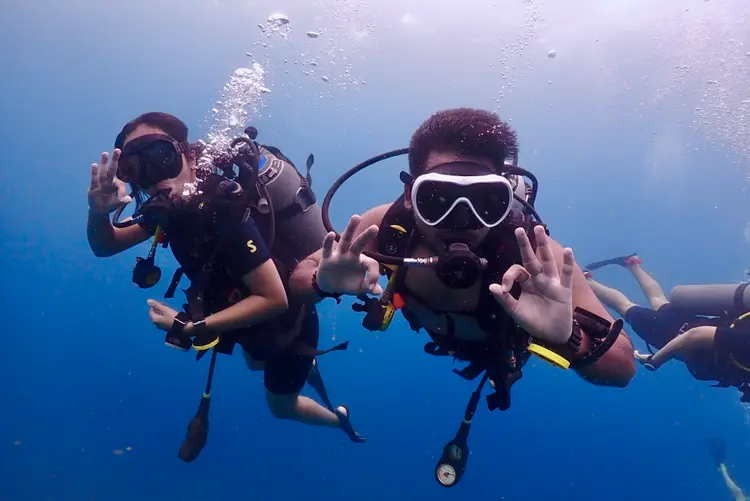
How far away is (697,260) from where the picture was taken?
5019 centimetres

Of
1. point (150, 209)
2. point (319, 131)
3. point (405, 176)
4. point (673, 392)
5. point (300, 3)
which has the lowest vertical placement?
point (673, 392)

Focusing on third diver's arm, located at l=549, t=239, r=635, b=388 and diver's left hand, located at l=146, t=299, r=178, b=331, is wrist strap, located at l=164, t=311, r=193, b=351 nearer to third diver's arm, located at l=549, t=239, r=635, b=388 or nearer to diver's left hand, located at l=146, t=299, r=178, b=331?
diver's left hand, located at l=146, t=299, r=178, b=331

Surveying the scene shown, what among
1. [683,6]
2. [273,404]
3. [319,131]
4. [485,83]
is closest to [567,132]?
[485,83]

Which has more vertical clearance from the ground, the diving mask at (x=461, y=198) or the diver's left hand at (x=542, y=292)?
the diving mask at (x=461, y=198)

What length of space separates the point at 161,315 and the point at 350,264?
2248 millimetres

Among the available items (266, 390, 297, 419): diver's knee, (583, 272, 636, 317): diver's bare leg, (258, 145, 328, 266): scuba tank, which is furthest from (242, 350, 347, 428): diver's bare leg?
(583, 272, 636, 317): diver's bare leg

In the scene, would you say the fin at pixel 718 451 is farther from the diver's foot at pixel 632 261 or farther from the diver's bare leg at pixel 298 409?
the diver's bare leg at pixel 298 409

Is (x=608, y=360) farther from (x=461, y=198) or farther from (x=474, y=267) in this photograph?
(x=461, y=198)

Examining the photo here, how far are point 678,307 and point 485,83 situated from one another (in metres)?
26.4

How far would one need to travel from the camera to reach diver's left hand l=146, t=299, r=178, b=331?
397 centimetres

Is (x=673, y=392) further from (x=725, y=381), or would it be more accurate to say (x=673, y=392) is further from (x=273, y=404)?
(x=273, y=404)

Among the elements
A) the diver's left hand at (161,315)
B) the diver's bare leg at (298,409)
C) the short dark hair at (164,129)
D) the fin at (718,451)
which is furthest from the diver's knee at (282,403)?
the fin at (718,451)

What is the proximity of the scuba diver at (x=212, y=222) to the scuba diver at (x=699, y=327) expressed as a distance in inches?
236

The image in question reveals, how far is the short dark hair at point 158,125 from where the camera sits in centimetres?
401
